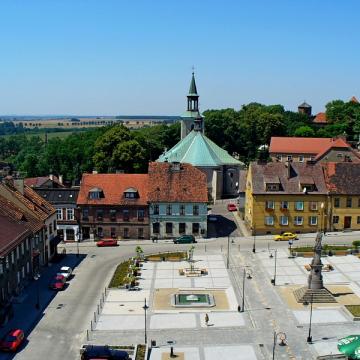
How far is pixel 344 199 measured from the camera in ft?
253

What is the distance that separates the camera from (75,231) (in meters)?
76.9

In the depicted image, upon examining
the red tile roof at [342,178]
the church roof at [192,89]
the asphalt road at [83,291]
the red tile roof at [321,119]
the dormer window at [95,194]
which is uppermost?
the church roof at [192,89]

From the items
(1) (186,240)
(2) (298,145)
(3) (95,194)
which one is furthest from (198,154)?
(2) (298,145)

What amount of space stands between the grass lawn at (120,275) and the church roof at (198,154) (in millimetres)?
43880

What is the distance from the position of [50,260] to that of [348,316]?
36179 mm

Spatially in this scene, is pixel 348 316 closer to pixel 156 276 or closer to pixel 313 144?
pixel 156 276

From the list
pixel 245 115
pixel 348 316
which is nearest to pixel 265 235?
pixel 348 316

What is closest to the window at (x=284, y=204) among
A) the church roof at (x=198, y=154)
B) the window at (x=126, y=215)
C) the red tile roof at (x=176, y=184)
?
the red tile roof at (x=176, y=184)

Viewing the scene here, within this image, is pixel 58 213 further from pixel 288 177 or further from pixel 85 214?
pixel 288 177

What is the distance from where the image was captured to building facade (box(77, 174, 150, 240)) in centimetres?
7606

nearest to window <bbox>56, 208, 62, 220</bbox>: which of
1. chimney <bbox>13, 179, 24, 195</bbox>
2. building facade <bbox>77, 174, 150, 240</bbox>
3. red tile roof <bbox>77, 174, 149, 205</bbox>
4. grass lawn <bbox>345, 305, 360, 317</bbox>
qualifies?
building facade <bbox>77, 174, 150, 240</bbox>

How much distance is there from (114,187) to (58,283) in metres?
23.3

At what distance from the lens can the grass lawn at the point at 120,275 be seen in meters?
57.5

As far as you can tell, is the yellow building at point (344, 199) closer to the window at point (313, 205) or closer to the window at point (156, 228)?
the window at point (313, 205)
